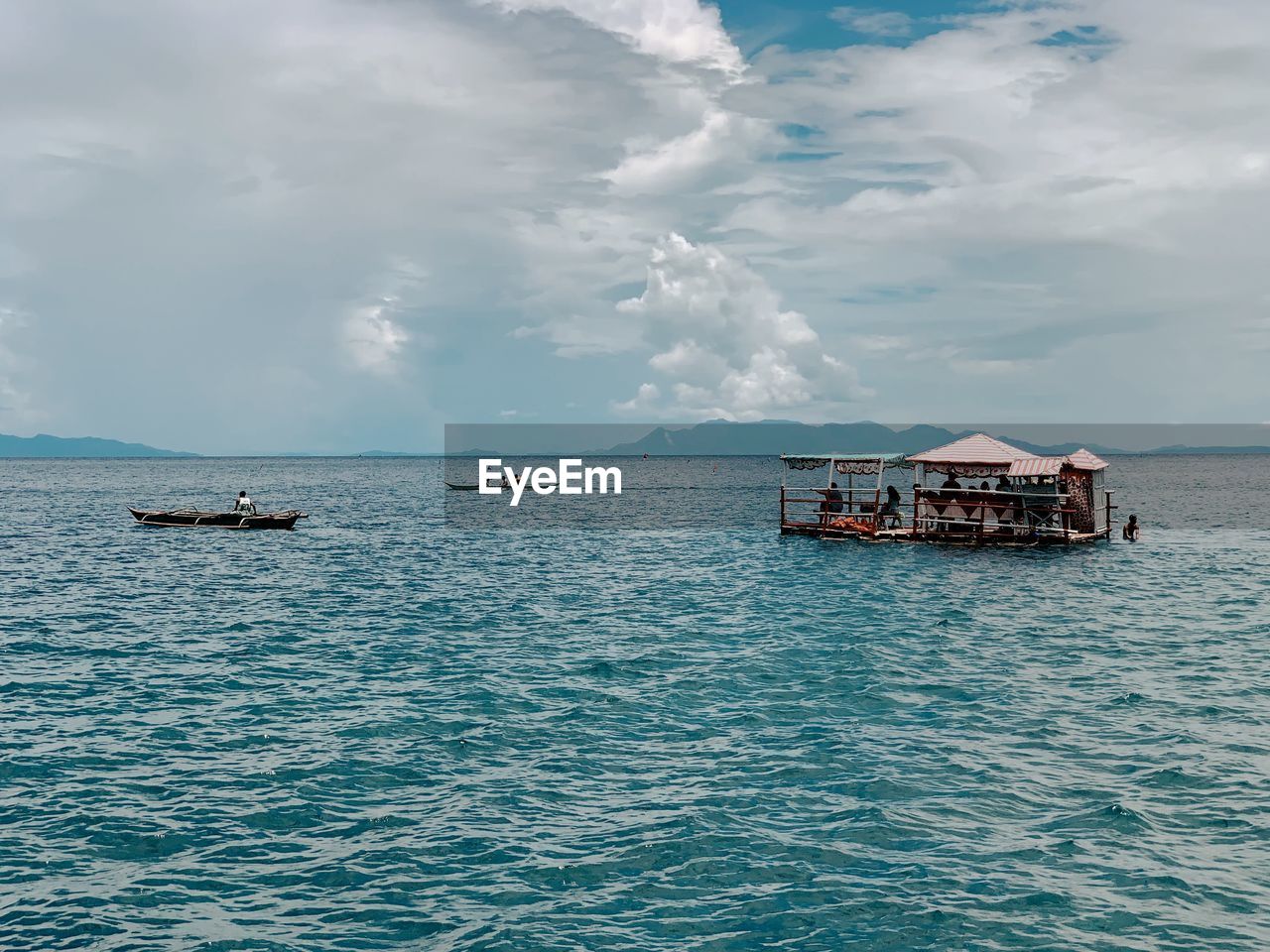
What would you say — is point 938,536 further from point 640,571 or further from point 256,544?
point 256,544

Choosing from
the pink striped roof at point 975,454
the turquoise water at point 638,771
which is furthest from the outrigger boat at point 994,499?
the turquoise water at point 638,771

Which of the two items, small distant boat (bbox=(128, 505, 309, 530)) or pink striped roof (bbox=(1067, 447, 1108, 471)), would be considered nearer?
pink striped roof (bbox=(1067, 447, 1108, 471))

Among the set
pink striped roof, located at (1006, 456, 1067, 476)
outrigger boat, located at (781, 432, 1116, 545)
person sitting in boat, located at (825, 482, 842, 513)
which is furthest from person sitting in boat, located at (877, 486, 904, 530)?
pink striped roof, located at (1006, 456, 1067, 476)

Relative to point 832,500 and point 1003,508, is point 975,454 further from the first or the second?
point 832,500

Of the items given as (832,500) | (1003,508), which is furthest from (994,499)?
(832,500)

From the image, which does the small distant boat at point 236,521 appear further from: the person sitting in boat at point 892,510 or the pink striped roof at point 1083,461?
the pink striped roof at point 1083,461

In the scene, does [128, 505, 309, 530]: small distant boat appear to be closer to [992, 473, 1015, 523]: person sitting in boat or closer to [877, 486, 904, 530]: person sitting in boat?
[877, 486, 904, 530]: person sitting in boat
